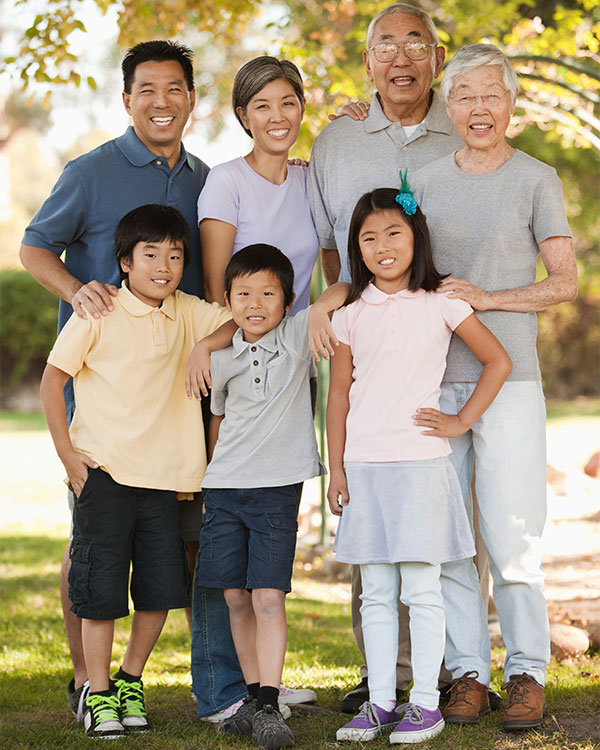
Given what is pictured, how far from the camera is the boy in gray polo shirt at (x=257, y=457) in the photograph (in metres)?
3.15

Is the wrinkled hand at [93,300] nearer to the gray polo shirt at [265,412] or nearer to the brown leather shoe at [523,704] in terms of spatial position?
the gray polo shirt at [265,412]

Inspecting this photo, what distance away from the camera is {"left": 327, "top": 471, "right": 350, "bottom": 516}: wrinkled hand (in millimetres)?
3133

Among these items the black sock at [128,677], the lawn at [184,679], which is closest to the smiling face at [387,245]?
the lawn at [184,679]

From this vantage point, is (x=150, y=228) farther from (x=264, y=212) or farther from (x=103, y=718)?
(x=103, y=718)

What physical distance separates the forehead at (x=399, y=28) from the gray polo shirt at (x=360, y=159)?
8.7 inches

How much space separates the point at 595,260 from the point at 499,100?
49.5ft

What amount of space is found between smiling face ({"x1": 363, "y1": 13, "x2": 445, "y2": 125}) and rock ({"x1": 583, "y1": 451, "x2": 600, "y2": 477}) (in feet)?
23.7

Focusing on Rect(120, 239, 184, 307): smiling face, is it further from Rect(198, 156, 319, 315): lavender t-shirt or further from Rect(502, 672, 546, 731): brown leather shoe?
Rect(502, 672, 546, 731): brown leather shoe

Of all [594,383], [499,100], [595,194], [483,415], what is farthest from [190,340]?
[594,383]

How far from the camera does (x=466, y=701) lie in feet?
10.3

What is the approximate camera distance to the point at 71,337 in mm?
3217

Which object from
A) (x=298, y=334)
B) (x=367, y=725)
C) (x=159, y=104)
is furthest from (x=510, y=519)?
(x=159, y=104)

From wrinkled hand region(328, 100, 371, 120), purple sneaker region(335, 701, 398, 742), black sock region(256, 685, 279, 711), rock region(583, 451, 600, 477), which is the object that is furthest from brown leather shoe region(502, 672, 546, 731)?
rock region(583, 451, 600, 477)

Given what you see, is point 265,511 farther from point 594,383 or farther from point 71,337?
point 594,383
